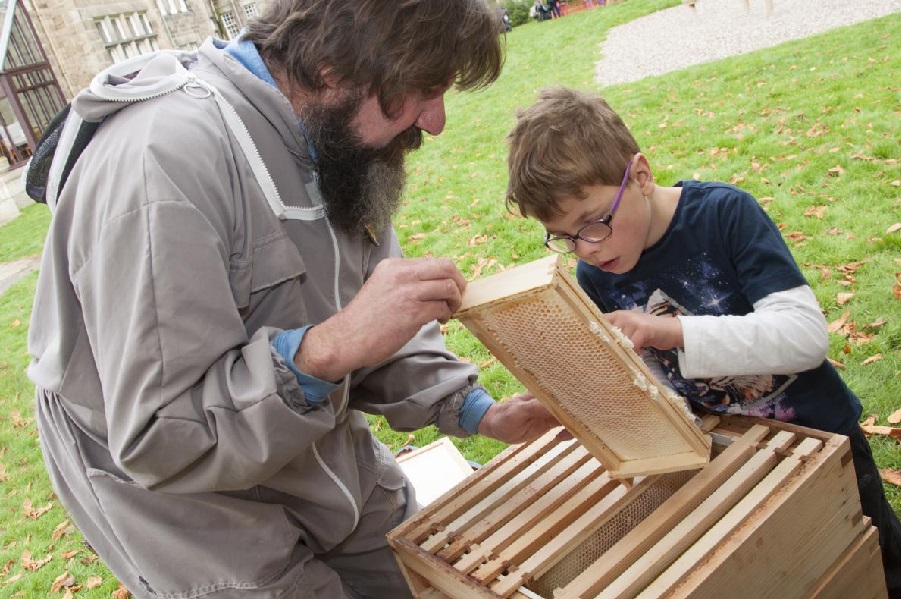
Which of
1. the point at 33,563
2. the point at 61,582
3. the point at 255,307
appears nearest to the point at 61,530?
the point at 33,563

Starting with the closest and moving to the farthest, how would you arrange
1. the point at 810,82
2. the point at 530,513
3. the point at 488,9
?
1. the point at 530,513
2. the point at 488,9
3. the point at 810,82

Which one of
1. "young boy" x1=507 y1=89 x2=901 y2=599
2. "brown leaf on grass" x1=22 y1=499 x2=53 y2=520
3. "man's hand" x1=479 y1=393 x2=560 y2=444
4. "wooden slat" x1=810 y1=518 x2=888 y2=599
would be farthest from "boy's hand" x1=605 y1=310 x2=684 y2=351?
"brown leaf on grass" x1=22 y1=499 x2=53 y2=520

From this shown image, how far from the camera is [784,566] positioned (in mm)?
1747

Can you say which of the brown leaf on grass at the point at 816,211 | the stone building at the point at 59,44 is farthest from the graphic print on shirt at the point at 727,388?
the stone building at the point at 59,44

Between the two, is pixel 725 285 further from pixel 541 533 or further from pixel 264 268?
pixel 264 268

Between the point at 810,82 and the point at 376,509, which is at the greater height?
the point at 376,509

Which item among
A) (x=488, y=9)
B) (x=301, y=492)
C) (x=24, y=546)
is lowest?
(x=24, y=546)

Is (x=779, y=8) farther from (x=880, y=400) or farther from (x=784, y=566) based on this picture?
(x=784, y=566)


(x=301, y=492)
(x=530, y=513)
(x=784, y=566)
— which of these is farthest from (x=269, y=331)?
(x=784, y=566)

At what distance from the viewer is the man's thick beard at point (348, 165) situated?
219cm

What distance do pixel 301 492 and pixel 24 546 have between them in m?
4.31

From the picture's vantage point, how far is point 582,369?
185cm

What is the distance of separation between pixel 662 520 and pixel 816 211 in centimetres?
485

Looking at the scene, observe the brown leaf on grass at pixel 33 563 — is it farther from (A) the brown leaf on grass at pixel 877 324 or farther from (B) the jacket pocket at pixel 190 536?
(A) the brown leaf on grass at pixel 877 324
